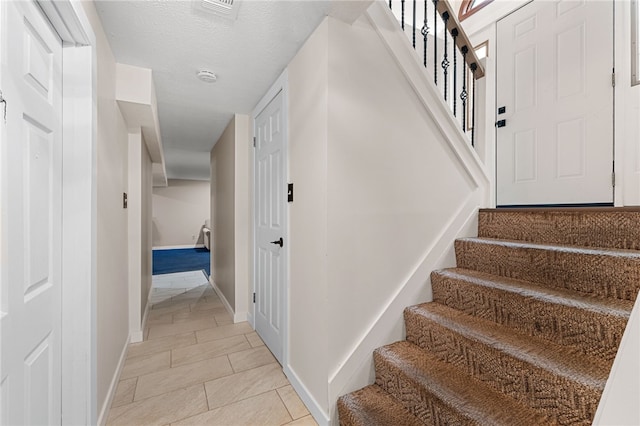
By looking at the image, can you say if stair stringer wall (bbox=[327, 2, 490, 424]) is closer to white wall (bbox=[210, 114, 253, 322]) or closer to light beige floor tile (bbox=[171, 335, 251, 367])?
light beige floor tile (bbox=[171, 335, 251, 367])

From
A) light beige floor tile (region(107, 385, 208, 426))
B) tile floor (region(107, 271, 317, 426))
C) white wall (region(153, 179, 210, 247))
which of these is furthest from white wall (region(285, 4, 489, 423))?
white wall (region(153, 179, 210, 247))

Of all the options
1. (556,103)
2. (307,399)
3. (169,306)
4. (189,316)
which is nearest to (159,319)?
(189,316)

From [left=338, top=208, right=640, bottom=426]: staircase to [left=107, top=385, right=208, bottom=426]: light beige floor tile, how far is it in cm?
92

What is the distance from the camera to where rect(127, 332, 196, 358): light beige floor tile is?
2.36 m

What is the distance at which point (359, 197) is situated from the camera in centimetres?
156

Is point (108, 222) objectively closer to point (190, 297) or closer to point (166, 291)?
point (190, 297)

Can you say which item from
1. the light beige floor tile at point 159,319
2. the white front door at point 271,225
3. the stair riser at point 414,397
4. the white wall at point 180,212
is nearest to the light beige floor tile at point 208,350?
the white front door at point 271,225

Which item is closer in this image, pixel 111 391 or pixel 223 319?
pixel 111 391

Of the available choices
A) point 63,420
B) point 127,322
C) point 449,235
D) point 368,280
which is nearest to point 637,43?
point 449,235

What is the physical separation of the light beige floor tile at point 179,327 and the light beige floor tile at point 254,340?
0.49 metres

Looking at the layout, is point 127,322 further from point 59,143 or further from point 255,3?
point 255,3

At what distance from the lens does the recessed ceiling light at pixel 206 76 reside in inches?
81.5

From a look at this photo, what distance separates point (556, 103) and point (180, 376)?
3.83 m

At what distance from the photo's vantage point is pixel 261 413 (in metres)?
1.62
